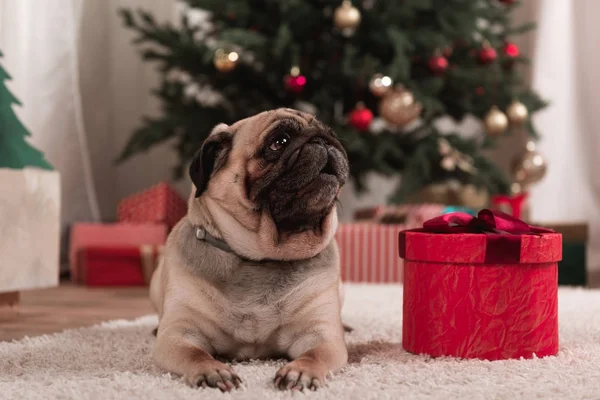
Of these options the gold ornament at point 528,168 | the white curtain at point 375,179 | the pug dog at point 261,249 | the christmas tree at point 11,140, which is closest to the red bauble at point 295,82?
the white curtain at point 375,179

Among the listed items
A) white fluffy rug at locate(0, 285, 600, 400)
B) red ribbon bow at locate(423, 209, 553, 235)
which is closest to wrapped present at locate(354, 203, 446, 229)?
white fluffy rug at locate(0, 285, 600, 400)

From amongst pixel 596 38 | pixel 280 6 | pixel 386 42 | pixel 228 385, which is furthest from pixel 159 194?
pixel 596 38

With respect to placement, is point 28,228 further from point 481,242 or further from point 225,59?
point 481,242

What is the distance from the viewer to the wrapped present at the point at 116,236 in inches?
136

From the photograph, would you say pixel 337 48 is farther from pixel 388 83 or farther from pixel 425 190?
pixel 425 190

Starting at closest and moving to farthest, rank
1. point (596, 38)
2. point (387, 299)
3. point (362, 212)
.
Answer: point (387, 299)
point (362, 212)
point (596, 38)

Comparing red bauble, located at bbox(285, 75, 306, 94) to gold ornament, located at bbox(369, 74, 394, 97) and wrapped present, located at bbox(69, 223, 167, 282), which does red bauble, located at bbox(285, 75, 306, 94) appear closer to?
gold ornament, located at bbox(369, 74, 394, 97)

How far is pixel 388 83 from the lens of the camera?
11.1 ft

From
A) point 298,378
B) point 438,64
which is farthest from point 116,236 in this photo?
point 298,378

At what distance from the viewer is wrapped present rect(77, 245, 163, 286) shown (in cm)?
333

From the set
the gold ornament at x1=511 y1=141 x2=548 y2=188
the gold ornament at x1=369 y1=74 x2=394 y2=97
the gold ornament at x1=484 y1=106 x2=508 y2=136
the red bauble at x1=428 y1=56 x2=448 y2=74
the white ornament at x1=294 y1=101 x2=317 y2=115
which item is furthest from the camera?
the gold ornament at x1=511 y1=141 x2=548 y2=188

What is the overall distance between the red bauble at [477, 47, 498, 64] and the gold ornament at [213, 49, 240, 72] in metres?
1.28

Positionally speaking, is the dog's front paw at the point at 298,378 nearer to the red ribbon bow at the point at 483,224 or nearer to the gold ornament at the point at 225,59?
the red ribbon bow at the point at 483,224

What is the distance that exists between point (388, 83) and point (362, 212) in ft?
2.82
